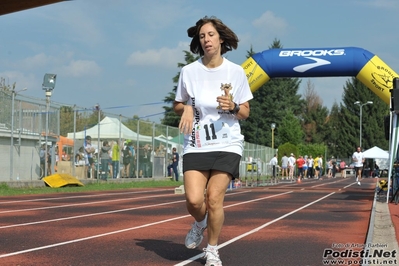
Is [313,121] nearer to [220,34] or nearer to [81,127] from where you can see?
[81,127]

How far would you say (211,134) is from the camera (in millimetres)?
6082

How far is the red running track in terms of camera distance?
6.75m

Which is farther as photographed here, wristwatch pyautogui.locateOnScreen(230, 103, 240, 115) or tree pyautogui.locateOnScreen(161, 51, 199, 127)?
tree pyautogui.locateOnScreen(161, 51, 199, 127)

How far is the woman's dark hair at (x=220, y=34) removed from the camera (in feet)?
20.6

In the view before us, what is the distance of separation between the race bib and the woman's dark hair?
0.79m

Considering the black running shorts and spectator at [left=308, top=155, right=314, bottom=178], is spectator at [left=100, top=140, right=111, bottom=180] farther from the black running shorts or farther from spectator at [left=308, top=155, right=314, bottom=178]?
spectator at [left=308, top=155, right=314, bottom=178]

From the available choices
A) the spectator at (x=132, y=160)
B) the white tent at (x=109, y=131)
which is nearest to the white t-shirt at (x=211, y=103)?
the white tent at (x=109, y=131)

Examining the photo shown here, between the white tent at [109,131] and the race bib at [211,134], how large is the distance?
72.3 ft

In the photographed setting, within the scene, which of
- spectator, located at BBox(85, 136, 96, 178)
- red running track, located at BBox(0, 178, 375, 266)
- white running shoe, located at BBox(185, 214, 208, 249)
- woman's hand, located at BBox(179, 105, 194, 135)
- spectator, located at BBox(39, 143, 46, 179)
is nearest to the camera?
woman's hand, located at BBox(179, 105, 194, 135)

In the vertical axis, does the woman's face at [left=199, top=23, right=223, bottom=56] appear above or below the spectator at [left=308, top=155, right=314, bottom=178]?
above

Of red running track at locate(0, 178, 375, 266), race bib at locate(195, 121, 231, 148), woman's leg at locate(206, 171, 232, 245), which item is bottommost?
red running track at locate(0, 178, 375, 266)

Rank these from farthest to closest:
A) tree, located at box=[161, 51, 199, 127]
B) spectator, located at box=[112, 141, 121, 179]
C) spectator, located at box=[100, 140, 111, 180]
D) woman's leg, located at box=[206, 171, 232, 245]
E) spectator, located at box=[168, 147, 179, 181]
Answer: tree, located at box=[161, 51, 199, 127] < spectator, located at box=[168, 147, 179, 181] < spectator, located at box=[112, 141, 121, 179] < spectator, located at box=[100, 140, 111, 180] < woman's leg, located at box=[206, 171, 232, 245]

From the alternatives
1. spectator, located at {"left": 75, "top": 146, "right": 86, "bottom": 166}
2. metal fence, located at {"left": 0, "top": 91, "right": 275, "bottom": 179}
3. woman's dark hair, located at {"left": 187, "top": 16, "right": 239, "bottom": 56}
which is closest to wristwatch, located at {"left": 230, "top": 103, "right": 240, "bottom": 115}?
woman's dark hair, located at {"left": 187, "top": 16, "right": 239, "bottom": 56}

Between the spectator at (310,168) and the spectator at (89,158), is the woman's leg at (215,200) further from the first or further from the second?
the spectator at (310,168)
